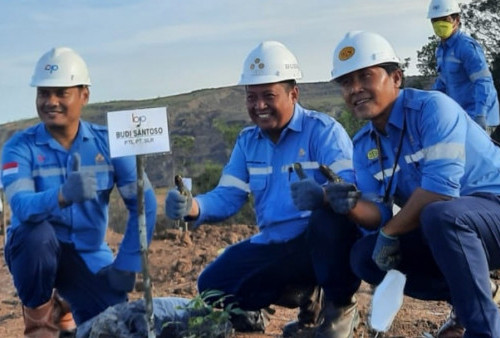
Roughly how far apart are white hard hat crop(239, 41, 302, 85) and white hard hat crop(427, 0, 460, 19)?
4.63m

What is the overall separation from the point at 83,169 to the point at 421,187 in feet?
6.20

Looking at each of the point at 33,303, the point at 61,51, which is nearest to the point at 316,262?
the point at 33,303

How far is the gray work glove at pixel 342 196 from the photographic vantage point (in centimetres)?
393

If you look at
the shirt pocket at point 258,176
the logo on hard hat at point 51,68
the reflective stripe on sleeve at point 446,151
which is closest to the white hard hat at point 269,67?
the shirt pocket at point 258,176

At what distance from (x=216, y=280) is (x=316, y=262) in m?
0.76

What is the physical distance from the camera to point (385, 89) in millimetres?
3992

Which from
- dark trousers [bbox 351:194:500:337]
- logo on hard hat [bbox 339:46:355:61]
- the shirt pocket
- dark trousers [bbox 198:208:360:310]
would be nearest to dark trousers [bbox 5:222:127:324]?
dark trousers [bbox 198:208:360:310]

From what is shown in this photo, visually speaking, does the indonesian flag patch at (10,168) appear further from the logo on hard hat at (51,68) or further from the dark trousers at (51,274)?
the logo on hard hat at (51,68)

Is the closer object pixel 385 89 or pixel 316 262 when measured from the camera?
pixel 385 89

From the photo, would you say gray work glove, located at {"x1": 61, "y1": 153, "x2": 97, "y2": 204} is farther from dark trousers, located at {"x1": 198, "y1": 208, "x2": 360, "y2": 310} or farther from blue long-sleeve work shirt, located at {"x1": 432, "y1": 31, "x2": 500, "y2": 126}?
blue long-sleeve work shirt, located at {"x1": 432, "y1": 31, "x2": 500, "y2": 126}

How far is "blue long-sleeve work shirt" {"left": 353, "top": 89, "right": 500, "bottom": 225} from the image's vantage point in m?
3.71

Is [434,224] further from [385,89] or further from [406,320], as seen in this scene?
[406,320]

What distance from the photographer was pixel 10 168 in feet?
15.1

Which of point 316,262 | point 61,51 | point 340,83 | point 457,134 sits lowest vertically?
point 316,262
